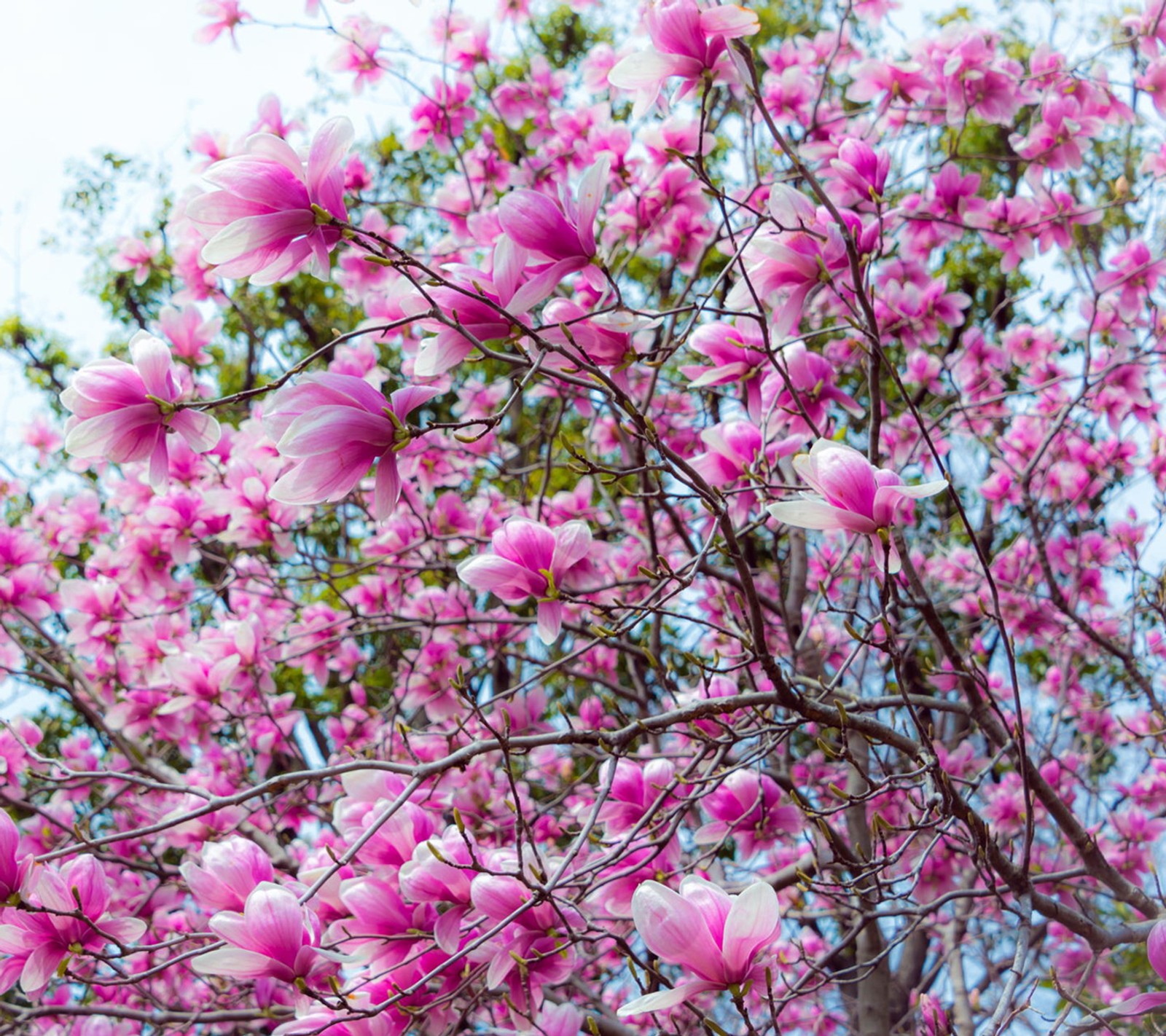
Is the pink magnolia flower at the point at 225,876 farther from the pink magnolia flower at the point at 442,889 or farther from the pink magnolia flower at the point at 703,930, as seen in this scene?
the pink magnolia flower at the point at 703,930

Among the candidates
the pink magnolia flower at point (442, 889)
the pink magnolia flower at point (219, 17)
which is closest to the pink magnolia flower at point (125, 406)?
the pink magnolia flower at point (442, 889)

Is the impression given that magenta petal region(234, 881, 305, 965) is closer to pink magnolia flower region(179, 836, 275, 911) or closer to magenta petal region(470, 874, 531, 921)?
pink magnolia flower region(179, 836, 275, 911)

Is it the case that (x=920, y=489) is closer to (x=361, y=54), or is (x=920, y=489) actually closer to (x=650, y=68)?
(x=650, y=68)

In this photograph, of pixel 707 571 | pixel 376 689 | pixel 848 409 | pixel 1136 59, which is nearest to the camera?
pixel 848 409

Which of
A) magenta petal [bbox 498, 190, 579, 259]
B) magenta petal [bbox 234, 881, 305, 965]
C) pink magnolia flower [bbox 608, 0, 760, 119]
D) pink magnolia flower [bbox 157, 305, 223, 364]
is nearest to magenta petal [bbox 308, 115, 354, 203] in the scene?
magenta petal [bbox 498, 190, 579, 259]

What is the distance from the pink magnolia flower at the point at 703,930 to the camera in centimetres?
98

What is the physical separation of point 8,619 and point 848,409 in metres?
2.97

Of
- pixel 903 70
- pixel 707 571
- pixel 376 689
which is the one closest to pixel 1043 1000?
pixel 376 689

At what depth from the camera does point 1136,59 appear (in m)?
2.83

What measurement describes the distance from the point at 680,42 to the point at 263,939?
138cm

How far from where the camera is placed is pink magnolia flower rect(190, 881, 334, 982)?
115 centimetres

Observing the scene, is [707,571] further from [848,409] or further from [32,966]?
[32,966]

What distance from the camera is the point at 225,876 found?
49.7 inches

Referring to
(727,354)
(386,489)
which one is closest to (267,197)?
(386,489)
